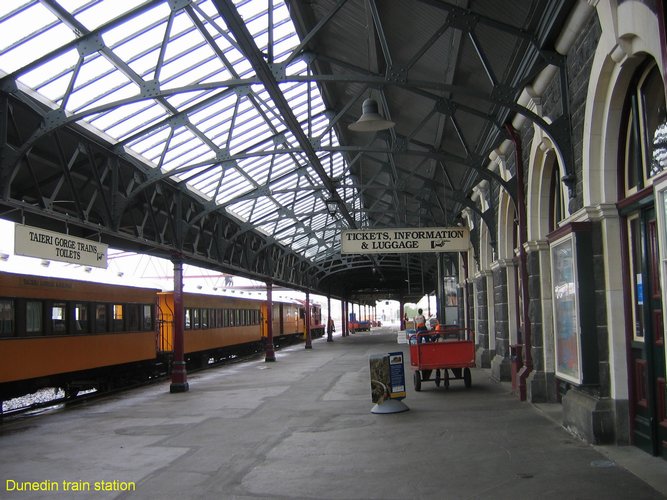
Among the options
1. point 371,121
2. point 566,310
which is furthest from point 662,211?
point 371,121

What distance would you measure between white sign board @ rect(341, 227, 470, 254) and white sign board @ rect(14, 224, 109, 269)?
18.7 ft

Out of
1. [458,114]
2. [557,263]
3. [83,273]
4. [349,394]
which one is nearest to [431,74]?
[458,114]

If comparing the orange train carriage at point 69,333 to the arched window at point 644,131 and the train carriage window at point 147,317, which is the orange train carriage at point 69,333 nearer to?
the train carriage window at point 147,317

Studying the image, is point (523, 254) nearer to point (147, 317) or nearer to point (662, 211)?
point (662, 211)

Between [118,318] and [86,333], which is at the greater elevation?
[118,318]

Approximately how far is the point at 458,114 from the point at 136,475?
9.66m

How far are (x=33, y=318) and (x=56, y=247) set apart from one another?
9.23 feet

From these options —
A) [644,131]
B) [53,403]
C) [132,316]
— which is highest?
[644,131]

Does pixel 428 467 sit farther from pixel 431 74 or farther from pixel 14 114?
pixel 14 114

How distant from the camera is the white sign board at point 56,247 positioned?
32.5ft

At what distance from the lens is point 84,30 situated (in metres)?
9.45

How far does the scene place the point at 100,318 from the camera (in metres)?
15.5

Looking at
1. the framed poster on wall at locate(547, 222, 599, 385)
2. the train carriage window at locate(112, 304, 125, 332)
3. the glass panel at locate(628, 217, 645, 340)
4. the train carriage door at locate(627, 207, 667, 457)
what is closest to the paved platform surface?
→ the train carriage door at locate(627, 207, 667, 457)

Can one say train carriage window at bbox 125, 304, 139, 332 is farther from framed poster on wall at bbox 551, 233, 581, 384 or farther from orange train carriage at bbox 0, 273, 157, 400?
framed poster on wall at bbox 551, 233, 581, 384
